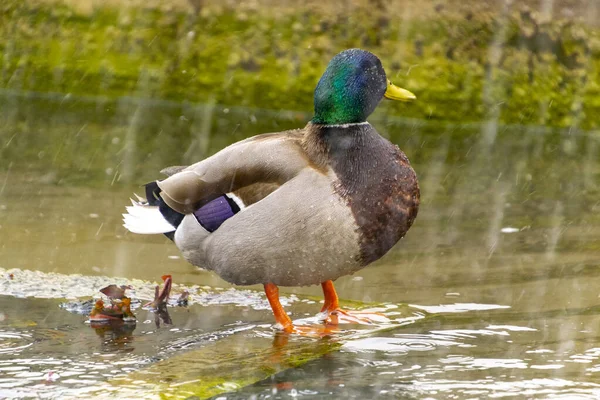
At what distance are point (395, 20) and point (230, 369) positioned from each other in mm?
6747

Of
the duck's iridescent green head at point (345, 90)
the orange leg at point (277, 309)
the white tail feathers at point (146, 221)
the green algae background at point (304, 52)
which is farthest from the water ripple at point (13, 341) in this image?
the green algae background at point (304, 52)

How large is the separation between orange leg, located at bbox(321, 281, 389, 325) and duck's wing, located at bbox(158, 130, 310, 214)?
0.52 m

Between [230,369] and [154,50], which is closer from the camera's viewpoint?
[230,369]

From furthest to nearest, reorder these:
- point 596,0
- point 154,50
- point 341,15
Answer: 1. point 154,50
2. point 341,15
3. point 596,0

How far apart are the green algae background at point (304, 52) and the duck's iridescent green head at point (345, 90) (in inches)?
209

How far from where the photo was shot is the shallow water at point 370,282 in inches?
128

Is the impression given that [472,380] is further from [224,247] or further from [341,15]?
[341,15]

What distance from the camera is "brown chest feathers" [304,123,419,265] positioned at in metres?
3.71

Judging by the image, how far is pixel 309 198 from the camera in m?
3.68

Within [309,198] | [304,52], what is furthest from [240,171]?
[304,52]

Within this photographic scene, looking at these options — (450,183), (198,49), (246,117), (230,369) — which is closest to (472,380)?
(230,369)

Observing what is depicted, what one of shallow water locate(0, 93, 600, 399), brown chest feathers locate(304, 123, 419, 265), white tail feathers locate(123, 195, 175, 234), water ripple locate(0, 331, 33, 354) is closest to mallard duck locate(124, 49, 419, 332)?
brown chest feathers locate(304, 123, 419, 265)

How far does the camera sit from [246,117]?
9328 millimetres

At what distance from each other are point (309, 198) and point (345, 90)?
0.52 meters
